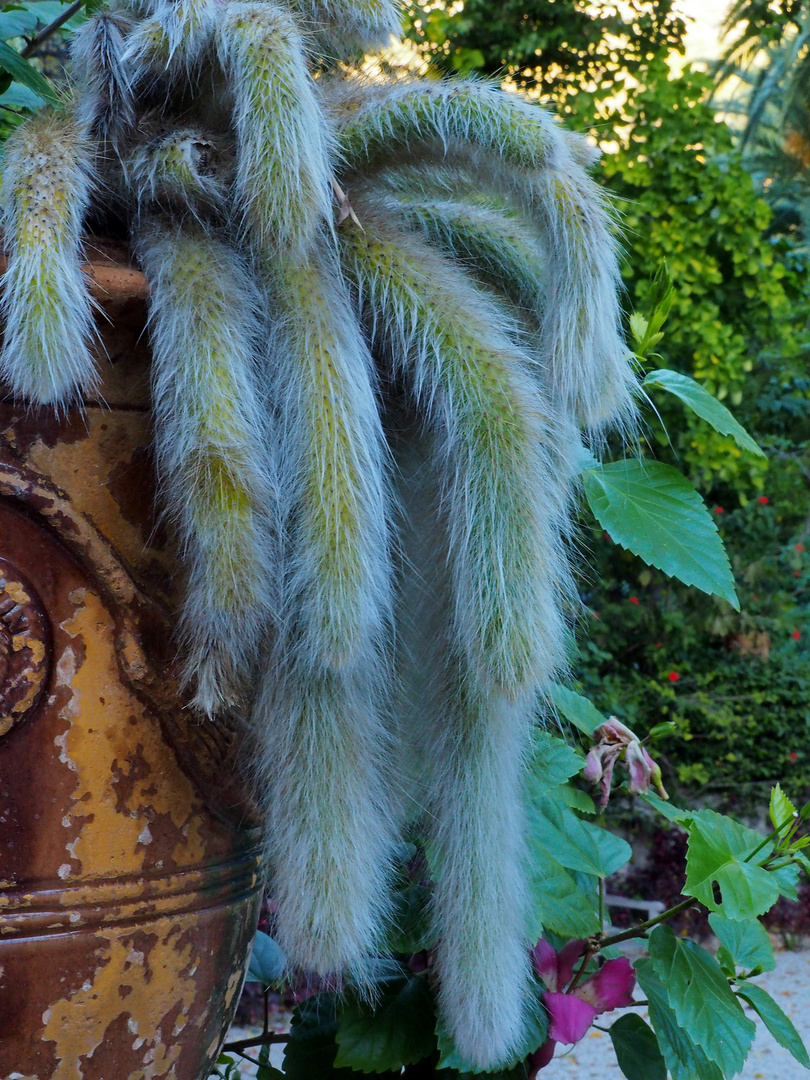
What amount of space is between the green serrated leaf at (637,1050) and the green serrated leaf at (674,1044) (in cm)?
3

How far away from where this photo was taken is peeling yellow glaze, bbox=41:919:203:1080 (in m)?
0.59

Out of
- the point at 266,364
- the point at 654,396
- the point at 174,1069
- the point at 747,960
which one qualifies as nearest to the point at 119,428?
the point at 266,364

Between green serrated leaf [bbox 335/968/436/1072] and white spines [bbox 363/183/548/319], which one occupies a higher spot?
white spines [bbox 363/183/548/319]

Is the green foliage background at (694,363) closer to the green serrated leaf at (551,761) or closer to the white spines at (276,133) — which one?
the green serrated leaf at (551,761)

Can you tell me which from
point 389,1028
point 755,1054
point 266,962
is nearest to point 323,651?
point 389,1028

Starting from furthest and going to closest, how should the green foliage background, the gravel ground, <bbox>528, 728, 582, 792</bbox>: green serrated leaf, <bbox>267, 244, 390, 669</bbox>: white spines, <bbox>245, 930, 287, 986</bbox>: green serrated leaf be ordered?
the green foliage background → the gravel ground → <bbox>245, 930, 287, 986</bbox>: green serrated leaf → <bbox>528, 728, 582, 792</bbox>: green serrated leaf → <bbox>267, 244, 390, 669</bbox>: white spines

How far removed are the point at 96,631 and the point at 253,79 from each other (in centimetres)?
35

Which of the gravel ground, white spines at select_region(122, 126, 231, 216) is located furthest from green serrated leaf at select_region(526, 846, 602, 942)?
Answer: the gravel ground

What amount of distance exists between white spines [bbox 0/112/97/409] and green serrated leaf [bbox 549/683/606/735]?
1.56 ft

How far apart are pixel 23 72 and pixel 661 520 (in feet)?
1.95

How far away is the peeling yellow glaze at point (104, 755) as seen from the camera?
0.60 metres

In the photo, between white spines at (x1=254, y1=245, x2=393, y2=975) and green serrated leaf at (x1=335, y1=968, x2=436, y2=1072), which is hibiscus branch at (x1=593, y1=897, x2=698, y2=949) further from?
white spines at (x1=254, y1=245, x2=393, y2=975)

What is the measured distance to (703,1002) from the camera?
750 mm

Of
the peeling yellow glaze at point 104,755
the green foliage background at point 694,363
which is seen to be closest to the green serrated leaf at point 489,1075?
the peeling yellow glaze at point 104,755
